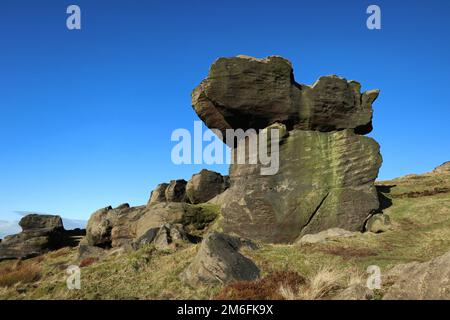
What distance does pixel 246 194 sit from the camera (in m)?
30.2

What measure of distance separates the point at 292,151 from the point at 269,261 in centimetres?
1374

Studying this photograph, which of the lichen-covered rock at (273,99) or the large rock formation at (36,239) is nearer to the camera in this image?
the lichen-covered rock at (273,99)

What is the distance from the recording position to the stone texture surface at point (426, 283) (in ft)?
32.1

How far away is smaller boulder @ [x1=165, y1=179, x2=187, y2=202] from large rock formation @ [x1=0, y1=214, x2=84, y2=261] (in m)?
13.9

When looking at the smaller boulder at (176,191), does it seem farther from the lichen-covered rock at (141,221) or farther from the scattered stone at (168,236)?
the scattered stone at (168,236)

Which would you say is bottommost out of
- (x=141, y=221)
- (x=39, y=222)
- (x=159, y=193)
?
(x=39, y=222)

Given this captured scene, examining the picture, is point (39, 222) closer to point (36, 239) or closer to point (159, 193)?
point (36, 239)

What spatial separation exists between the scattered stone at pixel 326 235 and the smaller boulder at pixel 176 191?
96.6 feet

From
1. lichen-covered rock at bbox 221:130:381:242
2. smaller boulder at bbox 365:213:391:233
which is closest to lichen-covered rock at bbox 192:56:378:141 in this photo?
lichen-covered rock at bbox 221:130:381:242

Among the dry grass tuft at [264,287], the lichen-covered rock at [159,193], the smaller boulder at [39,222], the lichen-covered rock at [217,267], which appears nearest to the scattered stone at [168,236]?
the lichen-covered rock at [217,267]

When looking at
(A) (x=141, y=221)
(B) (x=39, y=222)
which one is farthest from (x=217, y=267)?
(B) (x=39, y=222)

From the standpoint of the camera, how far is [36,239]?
46.1m
